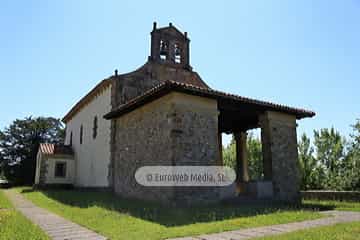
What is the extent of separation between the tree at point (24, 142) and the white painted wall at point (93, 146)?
1500 cm

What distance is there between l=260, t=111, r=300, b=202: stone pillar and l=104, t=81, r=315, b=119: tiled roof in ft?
1.41

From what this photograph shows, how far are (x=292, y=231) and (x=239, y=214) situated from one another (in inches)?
81.7

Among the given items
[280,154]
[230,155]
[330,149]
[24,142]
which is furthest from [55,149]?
[330,149]

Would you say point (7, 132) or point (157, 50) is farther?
point (7, 132)

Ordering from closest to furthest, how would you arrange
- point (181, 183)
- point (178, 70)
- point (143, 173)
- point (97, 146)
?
point (181, 183)
point (143, 173)
point (178, 70)
point (97, 146)

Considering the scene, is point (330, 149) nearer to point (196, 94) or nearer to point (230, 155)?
point (230, 155)

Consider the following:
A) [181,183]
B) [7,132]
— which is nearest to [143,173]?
[181,183]

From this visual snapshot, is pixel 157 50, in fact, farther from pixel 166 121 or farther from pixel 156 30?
pixel 166 121

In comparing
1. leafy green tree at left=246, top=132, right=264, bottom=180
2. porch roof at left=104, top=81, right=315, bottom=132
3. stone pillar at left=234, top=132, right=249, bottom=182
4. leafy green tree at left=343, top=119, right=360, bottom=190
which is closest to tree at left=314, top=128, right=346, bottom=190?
leafy green tree at left=343, top=119, right=360, bottom=190

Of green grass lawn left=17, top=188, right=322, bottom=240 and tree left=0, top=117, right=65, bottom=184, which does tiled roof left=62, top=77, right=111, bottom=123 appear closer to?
green grass lawn left=17, top=188, right=322, bottom=240

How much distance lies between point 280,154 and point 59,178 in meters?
15.5

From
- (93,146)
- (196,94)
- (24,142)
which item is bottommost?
(93,146)

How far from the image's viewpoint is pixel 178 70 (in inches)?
560

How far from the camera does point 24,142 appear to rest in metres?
35.4
